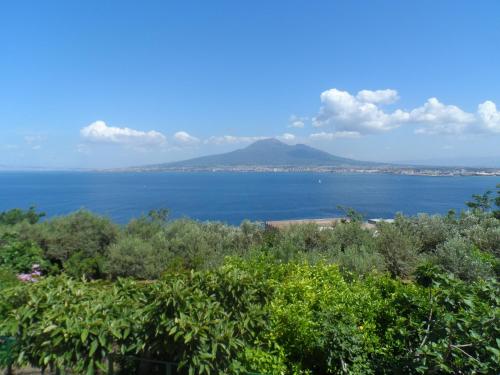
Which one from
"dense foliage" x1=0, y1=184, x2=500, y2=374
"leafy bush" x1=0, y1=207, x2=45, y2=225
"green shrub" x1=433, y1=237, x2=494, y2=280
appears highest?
"dense foliage" x1=0, y1=184, x2=500, y2=374

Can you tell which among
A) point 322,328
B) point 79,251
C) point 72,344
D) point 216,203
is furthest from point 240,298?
point 216,203

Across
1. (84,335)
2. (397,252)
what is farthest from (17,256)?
(397,252)

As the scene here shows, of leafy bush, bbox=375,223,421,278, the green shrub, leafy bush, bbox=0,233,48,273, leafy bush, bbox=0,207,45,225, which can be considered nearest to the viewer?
the green shrub

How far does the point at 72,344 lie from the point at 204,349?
3.37 feet

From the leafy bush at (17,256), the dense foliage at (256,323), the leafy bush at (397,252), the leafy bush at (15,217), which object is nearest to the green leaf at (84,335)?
the dense foliage at (256,323)

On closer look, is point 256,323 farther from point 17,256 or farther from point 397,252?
point 17,256

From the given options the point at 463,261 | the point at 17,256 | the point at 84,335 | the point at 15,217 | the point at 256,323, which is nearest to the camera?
the point at 84,335

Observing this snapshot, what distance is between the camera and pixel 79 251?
11820 millimetres

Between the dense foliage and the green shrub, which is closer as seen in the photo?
the dense foliage

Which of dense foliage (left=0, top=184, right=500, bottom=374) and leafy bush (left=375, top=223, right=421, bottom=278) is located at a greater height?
dense foliage (left=0, top=184, right=500, bottom=374)

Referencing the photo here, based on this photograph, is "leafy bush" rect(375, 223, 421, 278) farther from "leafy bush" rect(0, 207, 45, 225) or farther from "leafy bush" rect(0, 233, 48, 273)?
"leafy bush" rect(0, 207, 45, 225)

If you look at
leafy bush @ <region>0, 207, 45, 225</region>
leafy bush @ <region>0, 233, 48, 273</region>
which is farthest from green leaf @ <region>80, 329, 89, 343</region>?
leafy bush @ <region>0, 207, 45, 225</region>

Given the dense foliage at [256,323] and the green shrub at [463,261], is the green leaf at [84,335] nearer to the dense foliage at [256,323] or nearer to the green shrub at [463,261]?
the dense foliage at [256,323]

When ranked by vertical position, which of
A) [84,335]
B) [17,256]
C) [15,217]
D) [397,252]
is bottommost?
[15,217]
